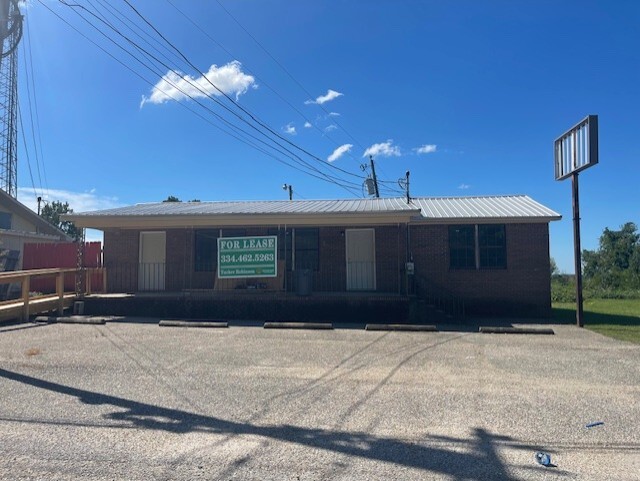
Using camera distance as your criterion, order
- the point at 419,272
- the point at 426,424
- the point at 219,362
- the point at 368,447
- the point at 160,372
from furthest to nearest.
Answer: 1. the point at 419,272
2. the point at 219,362
3. the point at 160,372
4. the point at 426,424
5. the point at 368,447

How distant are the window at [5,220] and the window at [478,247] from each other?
23.2 metres

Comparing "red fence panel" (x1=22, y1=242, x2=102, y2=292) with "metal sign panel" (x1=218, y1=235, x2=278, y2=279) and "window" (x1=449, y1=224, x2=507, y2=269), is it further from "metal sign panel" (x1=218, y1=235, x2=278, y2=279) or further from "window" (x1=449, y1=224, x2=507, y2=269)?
"window" (x1=449, y1=224, x2=507, y2=269)

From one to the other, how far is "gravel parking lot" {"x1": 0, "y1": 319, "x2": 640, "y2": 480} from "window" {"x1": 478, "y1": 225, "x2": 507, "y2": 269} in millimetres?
5343

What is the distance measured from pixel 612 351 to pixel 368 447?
22.3 ft

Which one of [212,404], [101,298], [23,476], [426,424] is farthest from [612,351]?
[101,298]

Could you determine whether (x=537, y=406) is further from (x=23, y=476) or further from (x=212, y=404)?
(x=23, y=476)

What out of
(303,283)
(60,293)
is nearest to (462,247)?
(303,283)

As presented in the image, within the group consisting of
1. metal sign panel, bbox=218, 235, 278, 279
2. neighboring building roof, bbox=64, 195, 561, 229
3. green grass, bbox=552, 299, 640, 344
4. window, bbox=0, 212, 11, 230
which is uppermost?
window, bbox=0, 212, 11, 230

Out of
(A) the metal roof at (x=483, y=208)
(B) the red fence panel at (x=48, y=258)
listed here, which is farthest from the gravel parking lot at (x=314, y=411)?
(B) the red fence panel at (x=48, y=258)

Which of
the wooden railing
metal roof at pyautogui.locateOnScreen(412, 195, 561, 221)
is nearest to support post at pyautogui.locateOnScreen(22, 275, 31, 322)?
the wooden railing

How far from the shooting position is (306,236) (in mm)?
15023

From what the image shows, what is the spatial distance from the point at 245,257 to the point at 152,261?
151 inches

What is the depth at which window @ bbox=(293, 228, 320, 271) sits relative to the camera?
1495 centimetres

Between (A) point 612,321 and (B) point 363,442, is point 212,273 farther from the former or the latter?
(A) point 612,321
